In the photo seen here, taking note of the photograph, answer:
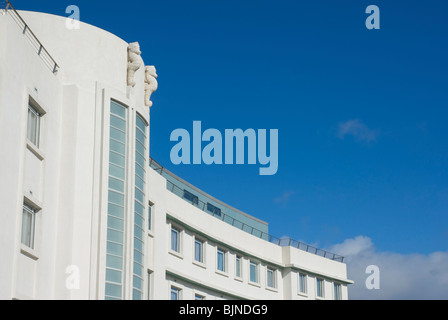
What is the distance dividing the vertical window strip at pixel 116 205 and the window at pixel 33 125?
11.8 feet

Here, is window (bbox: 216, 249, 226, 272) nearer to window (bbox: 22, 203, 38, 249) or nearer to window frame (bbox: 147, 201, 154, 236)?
window frame (bbox: 147, 201, 154, 236)

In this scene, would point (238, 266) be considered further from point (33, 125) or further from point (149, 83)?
point (33, 125)

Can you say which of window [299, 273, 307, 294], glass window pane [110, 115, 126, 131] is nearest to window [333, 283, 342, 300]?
window [299, 273, 307, 294]

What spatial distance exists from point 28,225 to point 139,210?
619 cm

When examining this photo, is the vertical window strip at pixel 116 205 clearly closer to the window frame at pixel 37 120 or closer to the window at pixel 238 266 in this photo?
the window frame at pixel 37 120

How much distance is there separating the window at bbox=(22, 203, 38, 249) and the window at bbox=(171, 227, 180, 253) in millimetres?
13196

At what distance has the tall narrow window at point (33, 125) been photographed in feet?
84.8

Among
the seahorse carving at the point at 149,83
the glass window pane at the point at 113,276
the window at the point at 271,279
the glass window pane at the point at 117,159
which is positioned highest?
the seahorse carving at the point at 149,83

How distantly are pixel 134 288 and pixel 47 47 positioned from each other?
976 centimetres

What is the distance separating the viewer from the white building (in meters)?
24.0

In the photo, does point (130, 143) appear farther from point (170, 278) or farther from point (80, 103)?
point (170, 278)

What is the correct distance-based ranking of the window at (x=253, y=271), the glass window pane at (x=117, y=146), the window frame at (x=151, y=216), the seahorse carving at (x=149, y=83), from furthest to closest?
the window at (x=253, y=271)
the window frame at (x=151, y=216)
the seahorse carving at (x=149, y=83)
the glass window pane at (x=117, y=146)

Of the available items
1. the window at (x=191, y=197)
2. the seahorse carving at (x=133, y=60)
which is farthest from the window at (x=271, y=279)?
the seahorse carving at (x=133, y=60)
